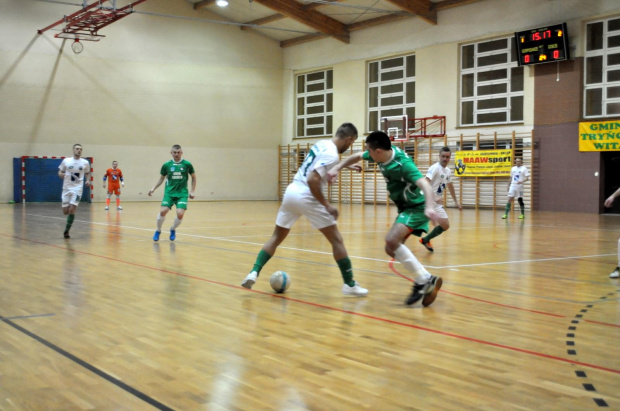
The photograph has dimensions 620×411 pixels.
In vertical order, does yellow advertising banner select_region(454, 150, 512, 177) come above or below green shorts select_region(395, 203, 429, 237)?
above

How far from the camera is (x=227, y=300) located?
6559mm

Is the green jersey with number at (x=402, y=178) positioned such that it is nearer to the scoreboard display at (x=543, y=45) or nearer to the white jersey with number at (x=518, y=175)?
the white jersey with number at (x=518, y=175)

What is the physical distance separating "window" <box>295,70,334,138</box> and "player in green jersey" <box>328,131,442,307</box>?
28.0 m

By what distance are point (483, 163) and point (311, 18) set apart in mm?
11062

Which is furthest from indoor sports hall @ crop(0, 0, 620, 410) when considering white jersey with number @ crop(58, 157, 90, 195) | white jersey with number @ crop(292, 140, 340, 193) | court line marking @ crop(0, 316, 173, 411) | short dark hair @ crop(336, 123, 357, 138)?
white jersey with number @ crop(58, 157, 90, 195)

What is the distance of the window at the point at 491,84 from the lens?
2638 centimetres

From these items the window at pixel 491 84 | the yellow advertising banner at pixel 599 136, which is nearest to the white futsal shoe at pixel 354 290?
the yellow advertising banner at pixel 599 136

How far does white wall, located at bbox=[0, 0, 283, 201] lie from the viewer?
97.6 ft

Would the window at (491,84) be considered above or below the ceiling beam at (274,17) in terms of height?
below

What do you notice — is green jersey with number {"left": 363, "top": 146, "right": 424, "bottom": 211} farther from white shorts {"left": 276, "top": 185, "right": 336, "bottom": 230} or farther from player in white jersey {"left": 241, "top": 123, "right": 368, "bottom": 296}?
white shorts {"left": 276, "top": 185, "right": 336, "bottom": 230}

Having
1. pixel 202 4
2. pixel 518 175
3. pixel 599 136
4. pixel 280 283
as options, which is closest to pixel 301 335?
pixel 280 283

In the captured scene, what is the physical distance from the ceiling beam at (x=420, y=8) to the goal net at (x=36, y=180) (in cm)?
1736

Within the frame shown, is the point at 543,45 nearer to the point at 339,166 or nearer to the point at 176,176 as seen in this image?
the point at 176,176

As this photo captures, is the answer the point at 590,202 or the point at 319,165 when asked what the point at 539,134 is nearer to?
the point at 590,202
